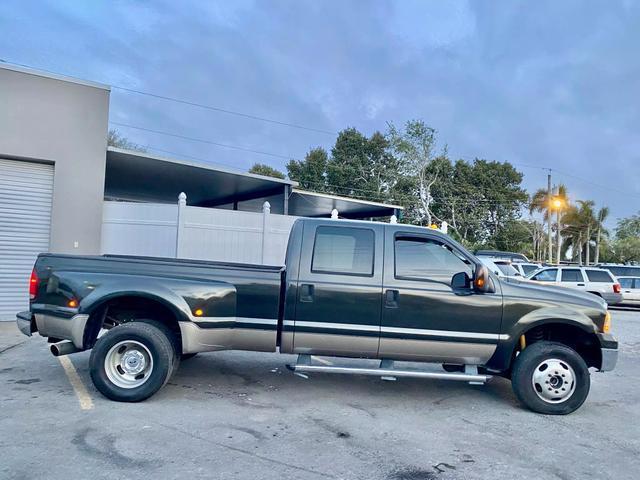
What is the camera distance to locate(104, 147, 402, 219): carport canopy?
46.7ft

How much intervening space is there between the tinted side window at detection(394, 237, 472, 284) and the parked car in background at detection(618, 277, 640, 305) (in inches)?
701

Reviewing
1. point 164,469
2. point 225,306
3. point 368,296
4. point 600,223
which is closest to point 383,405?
point 368,296

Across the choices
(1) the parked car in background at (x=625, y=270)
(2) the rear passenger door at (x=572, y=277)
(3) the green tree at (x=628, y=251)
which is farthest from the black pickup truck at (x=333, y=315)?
(3) the green tree at (x=628, y=251)

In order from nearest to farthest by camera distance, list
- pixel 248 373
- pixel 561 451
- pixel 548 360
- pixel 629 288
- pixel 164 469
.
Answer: pixel 164 469 < pixel 561 451 < pixel 548 360 < pixel 248 373 < pixel 629 288

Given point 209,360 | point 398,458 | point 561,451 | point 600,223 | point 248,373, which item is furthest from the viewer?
point 600,223

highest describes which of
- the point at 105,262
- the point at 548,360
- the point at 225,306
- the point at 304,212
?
the point at 304,212

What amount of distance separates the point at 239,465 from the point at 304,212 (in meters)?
21.2

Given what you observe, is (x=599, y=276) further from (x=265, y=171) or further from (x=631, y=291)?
(x=265, y=171)

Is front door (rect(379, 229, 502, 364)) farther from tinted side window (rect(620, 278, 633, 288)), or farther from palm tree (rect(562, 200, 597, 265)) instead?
palm tree (rect(562, 200, 597, 265))

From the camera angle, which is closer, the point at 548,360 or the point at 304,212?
the point at 548,360

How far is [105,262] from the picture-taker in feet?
18.0

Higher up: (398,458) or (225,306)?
(225,306)

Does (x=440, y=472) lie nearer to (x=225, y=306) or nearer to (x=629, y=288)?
(x=225, y=306)

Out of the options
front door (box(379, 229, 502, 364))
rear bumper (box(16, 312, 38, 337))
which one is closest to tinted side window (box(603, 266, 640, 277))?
front door (box(379, 229, 502, 364))
